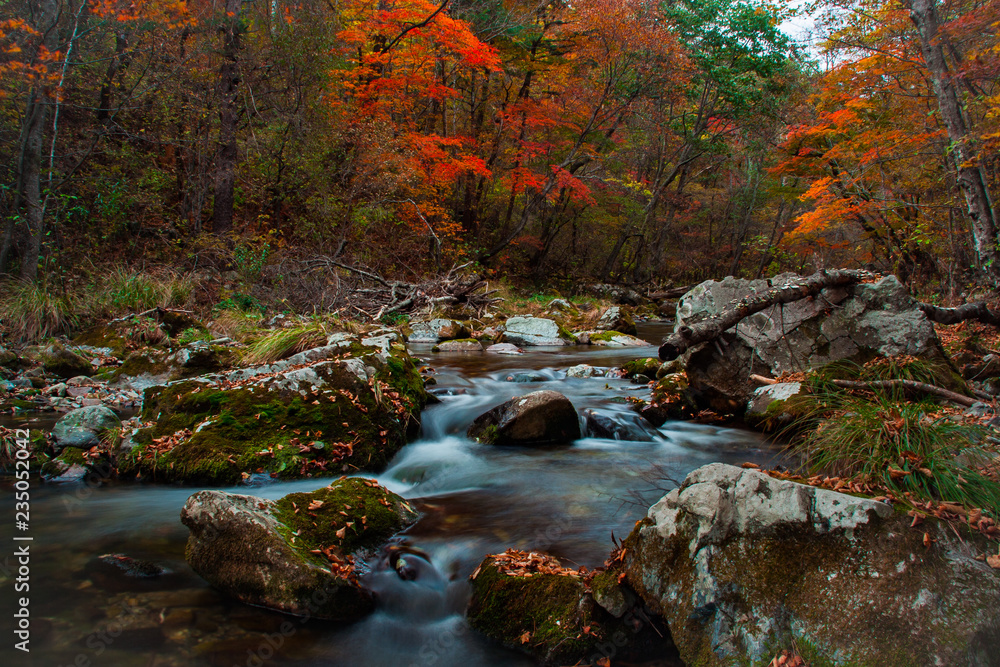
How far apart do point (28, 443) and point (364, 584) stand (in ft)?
10.9

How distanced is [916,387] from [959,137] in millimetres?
6491

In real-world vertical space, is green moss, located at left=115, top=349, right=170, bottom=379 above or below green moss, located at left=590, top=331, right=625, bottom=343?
above

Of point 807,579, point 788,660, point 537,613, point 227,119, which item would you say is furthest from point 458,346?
point 788,660

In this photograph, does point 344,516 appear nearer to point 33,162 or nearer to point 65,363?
point 65,363

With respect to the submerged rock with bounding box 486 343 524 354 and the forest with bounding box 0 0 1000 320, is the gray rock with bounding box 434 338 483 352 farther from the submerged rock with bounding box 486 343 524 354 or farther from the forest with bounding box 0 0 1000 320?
the forest with bounding box 0 0 1000 320

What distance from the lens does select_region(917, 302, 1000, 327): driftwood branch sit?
5521 millimetres

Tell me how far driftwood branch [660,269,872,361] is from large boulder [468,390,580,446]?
1.46 meters

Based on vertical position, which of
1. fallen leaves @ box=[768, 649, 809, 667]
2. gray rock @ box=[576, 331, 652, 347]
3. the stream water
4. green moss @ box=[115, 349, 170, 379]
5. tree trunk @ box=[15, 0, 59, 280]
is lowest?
gray rock @ box=[576, 331, 652, 347]


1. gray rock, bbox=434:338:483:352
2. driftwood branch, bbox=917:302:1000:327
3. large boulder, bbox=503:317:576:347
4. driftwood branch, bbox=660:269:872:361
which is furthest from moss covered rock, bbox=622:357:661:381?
large boulder, bbox=503:317:576:347

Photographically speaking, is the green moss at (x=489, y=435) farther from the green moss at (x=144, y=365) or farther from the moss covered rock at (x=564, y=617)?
the green moss at (x=144, y=365)

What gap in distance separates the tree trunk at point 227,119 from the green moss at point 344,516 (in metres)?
10.2

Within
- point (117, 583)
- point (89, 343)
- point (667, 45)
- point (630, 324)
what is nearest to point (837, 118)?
point (630, 324)

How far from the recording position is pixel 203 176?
1173 centimetres

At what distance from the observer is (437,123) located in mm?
19062
